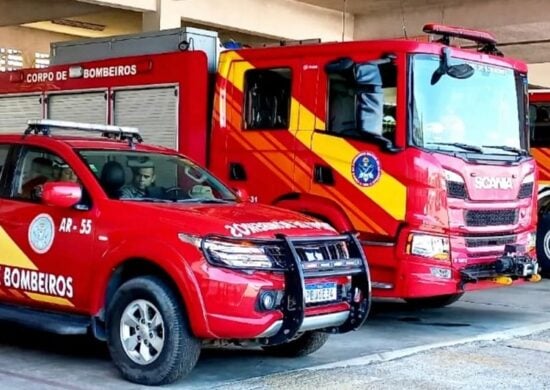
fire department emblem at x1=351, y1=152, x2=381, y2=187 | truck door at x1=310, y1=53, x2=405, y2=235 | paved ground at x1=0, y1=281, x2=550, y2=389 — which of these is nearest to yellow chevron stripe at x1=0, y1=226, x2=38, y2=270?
paved ground at x1=0, y1=281, x2=550, y2=389

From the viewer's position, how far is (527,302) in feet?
40.0

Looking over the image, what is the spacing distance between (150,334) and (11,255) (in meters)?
1.57

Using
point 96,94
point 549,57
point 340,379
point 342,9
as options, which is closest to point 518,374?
point 340,379

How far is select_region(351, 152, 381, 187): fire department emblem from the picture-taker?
9.23 m

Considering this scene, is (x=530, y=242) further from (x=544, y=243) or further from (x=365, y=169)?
(x=544, y=243)

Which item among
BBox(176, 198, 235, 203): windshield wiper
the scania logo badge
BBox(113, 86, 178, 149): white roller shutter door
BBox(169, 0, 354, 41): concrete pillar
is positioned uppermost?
BBox(169, 0, 354, 41): concrete pillar

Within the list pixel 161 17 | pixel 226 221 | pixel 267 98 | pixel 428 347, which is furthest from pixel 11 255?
pixel 161 17

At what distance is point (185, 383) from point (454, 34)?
4.78 metres

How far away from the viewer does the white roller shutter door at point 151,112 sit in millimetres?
10934

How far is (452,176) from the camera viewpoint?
361 inches

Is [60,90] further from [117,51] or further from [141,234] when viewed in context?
[141,234]

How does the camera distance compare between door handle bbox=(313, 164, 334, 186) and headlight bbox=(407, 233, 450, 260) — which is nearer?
headlight bbox=(407, 233, 450, 260)

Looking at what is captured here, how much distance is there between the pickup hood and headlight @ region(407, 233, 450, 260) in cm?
158

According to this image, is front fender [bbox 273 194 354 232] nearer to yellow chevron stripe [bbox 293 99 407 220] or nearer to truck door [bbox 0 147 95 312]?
yellow chevron stripe [bbox 293 99 407 220]
